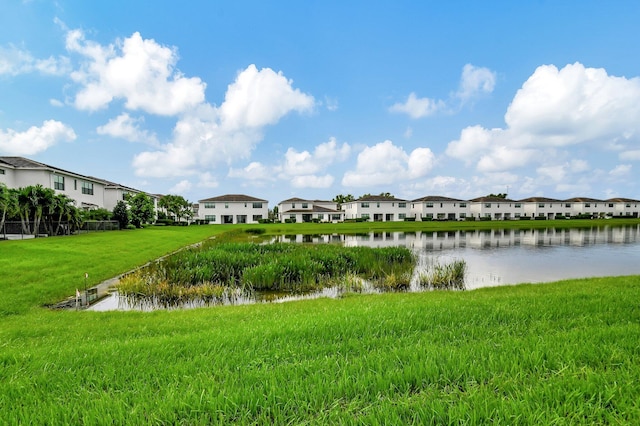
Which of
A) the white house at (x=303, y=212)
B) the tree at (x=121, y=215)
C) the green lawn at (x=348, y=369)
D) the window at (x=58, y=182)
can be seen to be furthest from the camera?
the white house at (x=303, y=212)

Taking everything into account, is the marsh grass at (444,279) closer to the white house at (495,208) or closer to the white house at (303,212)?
the white house at (303,212)

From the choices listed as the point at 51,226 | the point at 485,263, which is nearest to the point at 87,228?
the point at 51,226

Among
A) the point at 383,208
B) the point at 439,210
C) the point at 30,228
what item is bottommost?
the point at 30,228

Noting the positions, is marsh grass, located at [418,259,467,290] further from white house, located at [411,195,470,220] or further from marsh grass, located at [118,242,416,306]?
white house, located at [411,195,470,220]

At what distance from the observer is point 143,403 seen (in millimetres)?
2895

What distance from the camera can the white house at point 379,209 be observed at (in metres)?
77.1

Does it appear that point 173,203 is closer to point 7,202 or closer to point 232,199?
point 232,199

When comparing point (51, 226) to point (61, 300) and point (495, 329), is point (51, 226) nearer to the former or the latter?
point (61, 300)

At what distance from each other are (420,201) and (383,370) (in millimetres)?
83206

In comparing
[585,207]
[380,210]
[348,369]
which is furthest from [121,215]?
[585,207]

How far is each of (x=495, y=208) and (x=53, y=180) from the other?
300 ft

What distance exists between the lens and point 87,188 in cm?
4453

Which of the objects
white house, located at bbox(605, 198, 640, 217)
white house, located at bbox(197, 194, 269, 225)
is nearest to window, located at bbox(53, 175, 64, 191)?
white house, located at bbox(197, 194, 269, 225)

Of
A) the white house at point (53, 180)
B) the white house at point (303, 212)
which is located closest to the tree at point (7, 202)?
the white house at point (53, 180)
